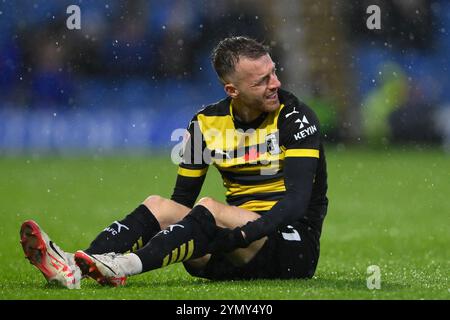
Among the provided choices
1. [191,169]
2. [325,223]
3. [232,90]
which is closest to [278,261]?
[191,169]

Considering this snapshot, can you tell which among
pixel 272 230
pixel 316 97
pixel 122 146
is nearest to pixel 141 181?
pixel 122 146

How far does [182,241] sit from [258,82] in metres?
1.07

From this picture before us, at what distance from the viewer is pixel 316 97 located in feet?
78.1

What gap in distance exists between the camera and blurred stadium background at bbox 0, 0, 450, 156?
2278 cm

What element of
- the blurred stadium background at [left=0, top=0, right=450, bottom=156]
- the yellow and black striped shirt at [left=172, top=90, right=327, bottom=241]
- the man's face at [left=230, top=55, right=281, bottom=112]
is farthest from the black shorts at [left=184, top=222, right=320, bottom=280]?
the blurred stadium background at [left=0, top=0, right=450, bottom=156]

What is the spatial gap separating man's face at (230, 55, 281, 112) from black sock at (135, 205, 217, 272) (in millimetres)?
771

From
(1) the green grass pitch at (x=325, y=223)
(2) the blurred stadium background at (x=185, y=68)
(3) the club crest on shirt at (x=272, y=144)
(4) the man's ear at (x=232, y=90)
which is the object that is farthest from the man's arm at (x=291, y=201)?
(2) the blurred stadium background at (x=185, y=68)

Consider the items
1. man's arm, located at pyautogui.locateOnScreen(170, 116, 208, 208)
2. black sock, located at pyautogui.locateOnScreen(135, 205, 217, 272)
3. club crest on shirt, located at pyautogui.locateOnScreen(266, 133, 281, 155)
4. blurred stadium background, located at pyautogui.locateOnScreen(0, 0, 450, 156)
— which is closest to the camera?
black sock, located at pyautogui.locateOnScreen(135, 205, 217, 272)

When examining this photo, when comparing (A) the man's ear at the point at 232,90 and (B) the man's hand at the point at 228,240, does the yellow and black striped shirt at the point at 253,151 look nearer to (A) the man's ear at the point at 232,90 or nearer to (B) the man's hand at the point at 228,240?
(A) the man's ear at the point at 232,90

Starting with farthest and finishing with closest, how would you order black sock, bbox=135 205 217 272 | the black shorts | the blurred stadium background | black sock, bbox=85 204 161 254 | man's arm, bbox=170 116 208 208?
the blurred stadium background < man's arm, bbox=170 116 208 208 < the black shorts < black sock, bbox=85 204 161 254 < black sock, bbox=135 205 217 272

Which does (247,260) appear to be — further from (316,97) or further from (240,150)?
(316,97)

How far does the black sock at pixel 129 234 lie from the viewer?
6.44 m

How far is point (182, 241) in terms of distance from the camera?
6.19 meters

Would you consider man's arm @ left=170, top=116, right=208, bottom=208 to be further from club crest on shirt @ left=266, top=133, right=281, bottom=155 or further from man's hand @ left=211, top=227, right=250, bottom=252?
man's hand @ left=211, top=227, right=250, bottom=252
